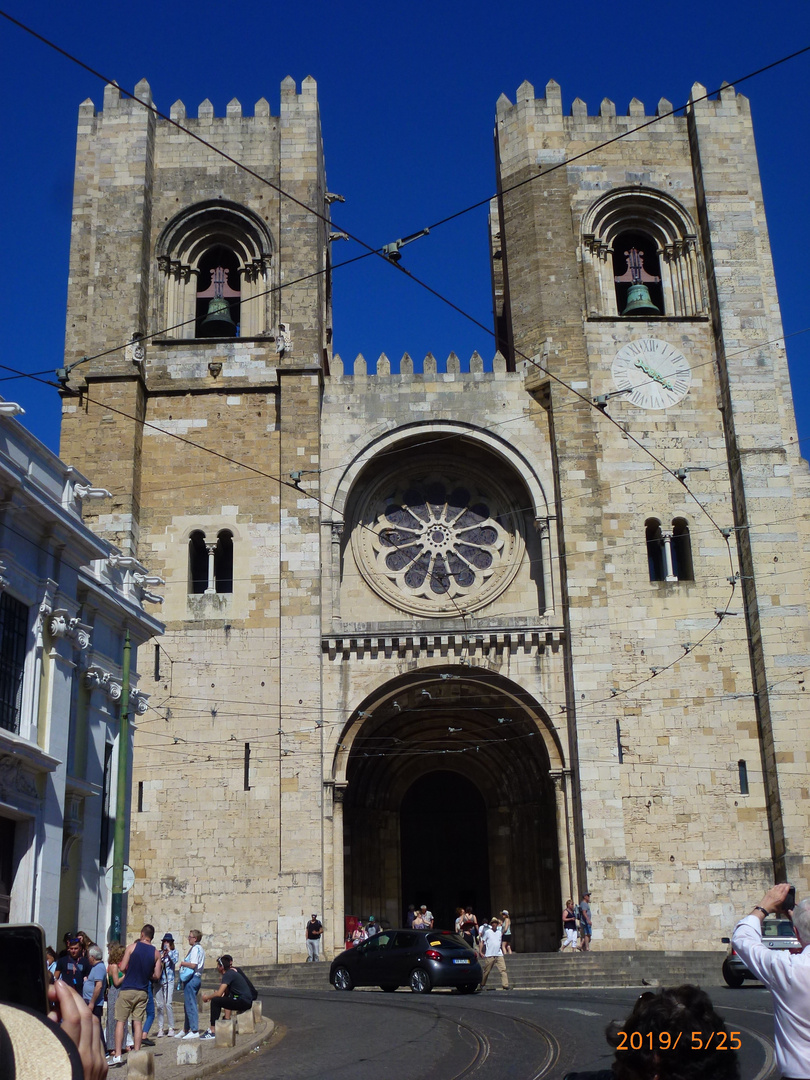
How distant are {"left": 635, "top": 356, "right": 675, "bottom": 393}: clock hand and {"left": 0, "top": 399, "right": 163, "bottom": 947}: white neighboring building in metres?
13.3

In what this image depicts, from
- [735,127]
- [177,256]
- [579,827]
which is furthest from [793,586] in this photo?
[177,256]

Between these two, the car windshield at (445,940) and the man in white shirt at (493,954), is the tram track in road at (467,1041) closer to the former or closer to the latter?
the car windshield at (445,940)

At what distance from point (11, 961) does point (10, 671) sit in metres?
11.3

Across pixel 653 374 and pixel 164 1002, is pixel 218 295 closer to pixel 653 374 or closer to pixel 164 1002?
pixel 653 374

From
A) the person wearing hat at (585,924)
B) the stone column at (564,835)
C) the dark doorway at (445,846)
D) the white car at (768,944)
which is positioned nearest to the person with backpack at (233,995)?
the white car at (768,944)

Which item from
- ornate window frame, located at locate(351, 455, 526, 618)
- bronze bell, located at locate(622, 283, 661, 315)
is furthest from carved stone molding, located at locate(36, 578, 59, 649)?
bronze bell, located at locate(622, 283, 661, 315)

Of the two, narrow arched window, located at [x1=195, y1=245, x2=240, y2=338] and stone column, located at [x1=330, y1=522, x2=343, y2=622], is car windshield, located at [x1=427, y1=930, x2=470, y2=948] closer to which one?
stone column, located at [x1=330, y1=522, x2=343, y2=622]

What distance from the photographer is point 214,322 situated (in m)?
27.6

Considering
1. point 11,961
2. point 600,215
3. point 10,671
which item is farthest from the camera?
point 600,215

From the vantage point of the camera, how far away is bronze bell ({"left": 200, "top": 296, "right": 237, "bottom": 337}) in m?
27.4

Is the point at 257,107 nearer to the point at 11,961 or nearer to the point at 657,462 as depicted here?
the point at 657,462

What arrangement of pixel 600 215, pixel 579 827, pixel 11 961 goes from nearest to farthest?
1. pixel 11 961
2. pixel 579 827
3. pixel 600 215

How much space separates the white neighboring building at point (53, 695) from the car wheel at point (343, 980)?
380cm
